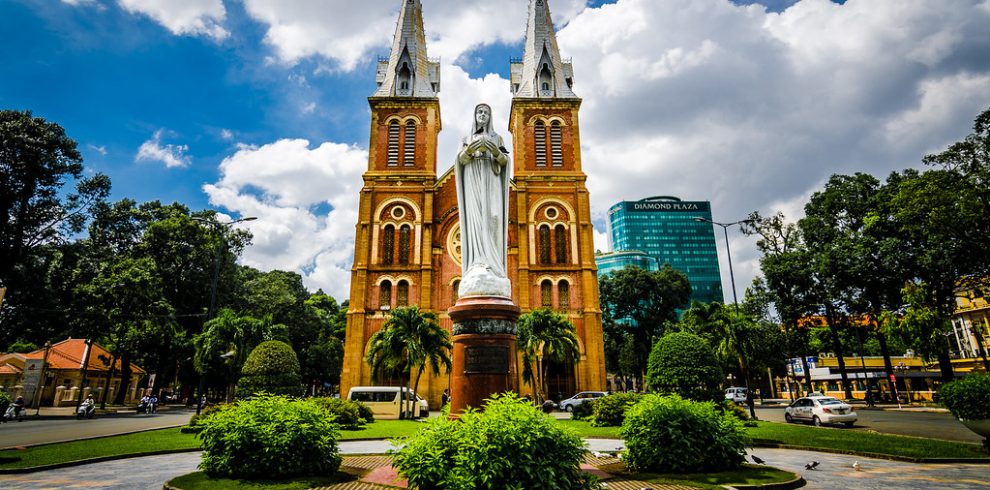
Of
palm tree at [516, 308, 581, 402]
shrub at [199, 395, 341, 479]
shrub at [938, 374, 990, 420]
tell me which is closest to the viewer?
shrub at [199, 395, 341, 479]

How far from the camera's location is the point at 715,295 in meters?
97.6

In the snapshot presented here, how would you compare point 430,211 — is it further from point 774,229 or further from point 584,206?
point 774,229

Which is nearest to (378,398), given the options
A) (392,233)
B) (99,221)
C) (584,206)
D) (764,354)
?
(392,233)

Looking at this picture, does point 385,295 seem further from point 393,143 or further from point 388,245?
point 393,143

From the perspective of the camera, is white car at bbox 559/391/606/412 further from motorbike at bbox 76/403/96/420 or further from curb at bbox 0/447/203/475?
motorbike at bbox 76/403/96/420

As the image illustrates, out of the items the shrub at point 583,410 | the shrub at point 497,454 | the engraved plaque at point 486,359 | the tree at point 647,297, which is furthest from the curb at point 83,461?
the tree at point 647,297

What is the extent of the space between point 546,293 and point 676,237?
79.1 metres

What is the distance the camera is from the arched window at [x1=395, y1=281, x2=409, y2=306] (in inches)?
1214

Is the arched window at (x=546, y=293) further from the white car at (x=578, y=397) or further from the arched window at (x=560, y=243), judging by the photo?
the white car at (x=578, y=397)

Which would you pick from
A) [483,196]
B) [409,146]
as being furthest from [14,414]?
[483,196]

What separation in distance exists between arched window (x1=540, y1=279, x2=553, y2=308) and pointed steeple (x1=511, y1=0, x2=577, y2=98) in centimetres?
1343

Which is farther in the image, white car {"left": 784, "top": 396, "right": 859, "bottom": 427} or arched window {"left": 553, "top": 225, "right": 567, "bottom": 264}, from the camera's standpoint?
arched window {"left": 553, "top": 225, "right": 567, "bottom": 264}

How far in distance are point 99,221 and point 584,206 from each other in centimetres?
2839

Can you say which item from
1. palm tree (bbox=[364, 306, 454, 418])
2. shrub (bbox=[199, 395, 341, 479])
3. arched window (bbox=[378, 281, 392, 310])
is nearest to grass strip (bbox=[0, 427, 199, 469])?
shrub (bbox=[199, 395, 341, 479])
